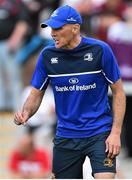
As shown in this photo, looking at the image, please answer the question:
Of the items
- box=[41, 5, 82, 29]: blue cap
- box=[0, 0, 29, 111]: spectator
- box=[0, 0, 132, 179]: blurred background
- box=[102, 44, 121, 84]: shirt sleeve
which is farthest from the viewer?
box=[0, 0, 29, 111]: spectator

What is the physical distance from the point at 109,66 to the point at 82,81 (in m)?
0.27

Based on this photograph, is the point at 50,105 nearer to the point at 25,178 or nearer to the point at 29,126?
the point at 29,126

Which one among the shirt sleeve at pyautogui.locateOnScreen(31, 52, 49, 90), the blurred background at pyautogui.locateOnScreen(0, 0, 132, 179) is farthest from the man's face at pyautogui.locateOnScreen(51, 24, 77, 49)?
the blurred background at pyautogui.locateOnScreen(0, 0, 132, 179)

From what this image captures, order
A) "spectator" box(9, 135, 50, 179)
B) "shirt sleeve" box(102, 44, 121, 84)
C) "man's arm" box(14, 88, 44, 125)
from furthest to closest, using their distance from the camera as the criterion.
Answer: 1. "spectator" box(9, 135, 50, 179)
2. "man's arm" box(14, 88, 44, 125)
3. "shirt sleeve" box(102, 44, 121, 84)

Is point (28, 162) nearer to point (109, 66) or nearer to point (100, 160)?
point (100, 160)

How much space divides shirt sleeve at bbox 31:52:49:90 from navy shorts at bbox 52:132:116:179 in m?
0.52

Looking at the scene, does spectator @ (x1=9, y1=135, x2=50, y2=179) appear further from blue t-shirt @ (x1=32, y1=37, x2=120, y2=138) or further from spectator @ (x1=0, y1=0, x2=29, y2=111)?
blue t-shirt @ (x1=32, y1=37, x2=120, y2=138)

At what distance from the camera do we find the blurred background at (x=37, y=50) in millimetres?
12094

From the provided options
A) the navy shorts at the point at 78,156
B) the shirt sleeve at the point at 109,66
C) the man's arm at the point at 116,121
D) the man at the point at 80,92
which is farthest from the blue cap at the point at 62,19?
the navy shorts at the point at 78,156

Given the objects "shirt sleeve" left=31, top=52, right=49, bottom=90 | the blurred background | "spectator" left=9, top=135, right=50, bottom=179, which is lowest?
"spectator" left=9, top=135, right=50, bottom=179

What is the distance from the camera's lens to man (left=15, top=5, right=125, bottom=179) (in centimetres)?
757

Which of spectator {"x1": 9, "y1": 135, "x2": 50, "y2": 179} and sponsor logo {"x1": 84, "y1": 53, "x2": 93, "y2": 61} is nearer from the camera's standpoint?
sponsor logo {"x1": 84, "y1": 53, "x2": 93, "y2": 61}

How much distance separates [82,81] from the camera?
25.0 ft

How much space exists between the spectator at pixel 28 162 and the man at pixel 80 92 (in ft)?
12.2
